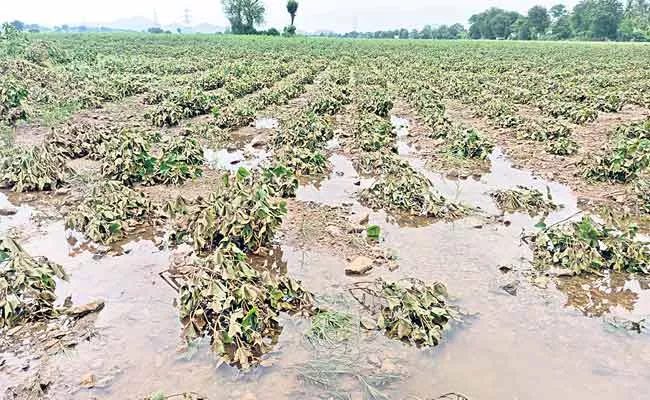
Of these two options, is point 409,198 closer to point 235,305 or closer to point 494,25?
point 235,305

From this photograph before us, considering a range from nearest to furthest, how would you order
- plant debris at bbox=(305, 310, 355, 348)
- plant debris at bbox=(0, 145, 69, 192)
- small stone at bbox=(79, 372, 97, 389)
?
small stone at bbox=(79, 372, 97, 389), plant debris at bbox=(305, 310, 355, 348), plant debris at bbox=(0, 145, 69, 192)

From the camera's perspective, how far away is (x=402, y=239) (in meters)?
5.91

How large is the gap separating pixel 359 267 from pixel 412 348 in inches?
52.4

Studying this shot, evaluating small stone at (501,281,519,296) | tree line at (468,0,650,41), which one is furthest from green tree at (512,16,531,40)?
small stone at (501,281,519,296)

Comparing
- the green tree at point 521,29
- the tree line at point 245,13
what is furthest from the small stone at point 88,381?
the green tree at point 521,29

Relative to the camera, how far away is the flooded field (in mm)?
3574

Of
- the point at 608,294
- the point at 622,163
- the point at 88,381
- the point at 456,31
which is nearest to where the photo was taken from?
the point at 88,381

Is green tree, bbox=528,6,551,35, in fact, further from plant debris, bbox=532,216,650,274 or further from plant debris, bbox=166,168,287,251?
plant debris, bbox=166,168,287,251

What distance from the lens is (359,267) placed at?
5090mm

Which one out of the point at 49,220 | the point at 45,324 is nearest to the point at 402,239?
the point at 45,324

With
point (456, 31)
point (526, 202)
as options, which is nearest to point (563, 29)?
point (456, 31)

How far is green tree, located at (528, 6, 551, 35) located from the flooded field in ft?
354

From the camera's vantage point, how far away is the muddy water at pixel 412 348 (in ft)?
11.5

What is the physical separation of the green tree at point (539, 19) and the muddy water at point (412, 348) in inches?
4369
